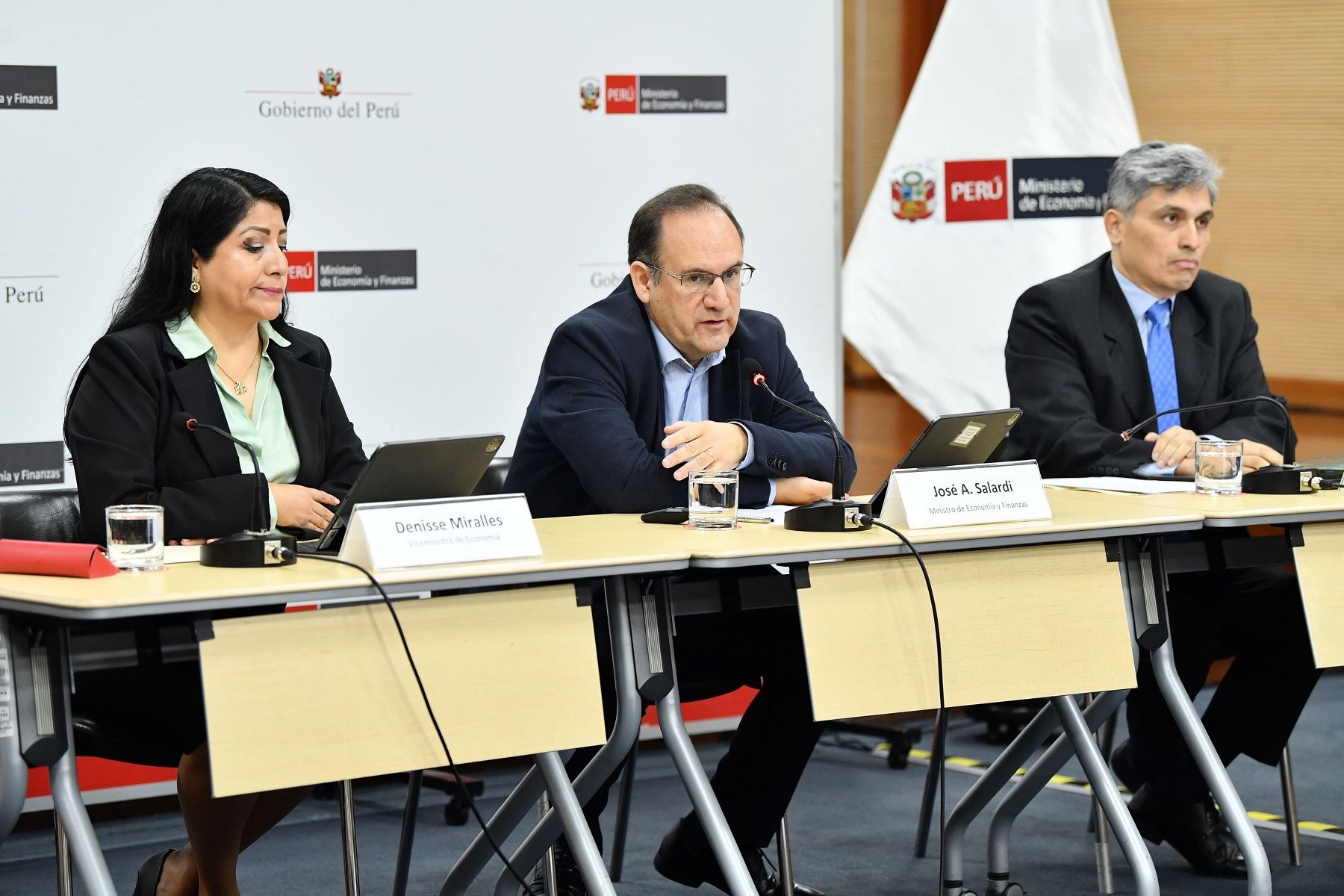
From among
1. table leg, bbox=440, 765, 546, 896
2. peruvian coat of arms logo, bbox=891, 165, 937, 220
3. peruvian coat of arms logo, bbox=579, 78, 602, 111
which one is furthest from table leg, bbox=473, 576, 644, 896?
peruvian coat of arms logo, bbox=891, 165, 937, 220

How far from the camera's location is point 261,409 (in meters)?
2.95

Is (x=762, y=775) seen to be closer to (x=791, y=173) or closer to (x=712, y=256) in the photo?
(x=712, y=256)

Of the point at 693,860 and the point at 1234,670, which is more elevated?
the point at 1234,670

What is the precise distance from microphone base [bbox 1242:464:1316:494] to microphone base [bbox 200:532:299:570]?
1.67 meters

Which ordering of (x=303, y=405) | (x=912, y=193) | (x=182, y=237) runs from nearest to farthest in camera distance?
(x=182, y=237) < (x=303, y=405) < (x=912, y=193)

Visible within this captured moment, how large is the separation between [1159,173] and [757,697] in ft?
4.93

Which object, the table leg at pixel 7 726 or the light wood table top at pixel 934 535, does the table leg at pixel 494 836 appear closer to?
the light wood table top at pixel 934 535

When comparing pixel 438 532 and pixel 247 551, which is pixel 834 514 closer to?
pixel 438 532

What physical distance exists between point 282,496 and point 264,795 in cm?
48

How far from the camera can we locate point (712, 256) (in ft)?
9.91

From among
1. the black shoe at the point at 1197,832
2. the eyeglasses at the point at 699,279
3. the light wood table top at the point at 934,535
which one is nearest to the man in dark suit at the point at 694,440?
the eyeglasses at the point at 699,279

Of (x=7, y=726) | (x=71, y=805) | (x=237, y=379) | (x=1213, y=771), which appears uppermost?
(x=237, y=379)

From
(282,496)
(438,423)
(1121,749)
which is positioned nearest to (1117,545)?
(1121,749)

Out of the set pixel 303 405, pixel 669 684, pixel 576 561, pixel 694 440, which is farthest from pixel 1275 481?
pixel 303 405
